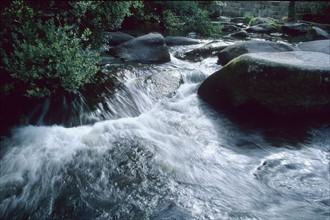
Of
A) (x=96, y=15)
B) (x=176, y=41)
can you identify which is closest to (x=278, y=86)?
(x=96, y=15)

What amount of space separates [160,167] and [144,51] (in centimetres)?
461

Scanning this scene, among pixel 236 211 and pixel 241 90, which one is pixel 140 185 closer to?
pixel 236 211

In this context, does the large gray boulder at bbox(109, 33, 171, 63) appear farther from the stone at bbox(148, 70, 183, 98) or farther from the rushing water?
the rushing water

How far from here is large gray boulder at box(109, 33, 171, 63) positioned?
8.06m

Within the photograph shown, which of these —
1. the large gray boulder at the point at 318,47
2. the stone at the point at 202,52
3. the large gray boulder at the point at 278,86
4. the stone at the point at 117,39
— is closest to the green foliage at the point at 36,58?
the large gray boulder at the point at 278,86

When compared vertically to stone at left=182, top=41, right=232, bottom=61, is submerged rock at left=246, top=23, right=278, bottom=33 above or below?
below

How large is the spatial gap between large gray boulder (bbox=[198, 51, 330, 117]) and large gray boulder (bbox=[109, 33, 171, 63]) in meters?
2.56

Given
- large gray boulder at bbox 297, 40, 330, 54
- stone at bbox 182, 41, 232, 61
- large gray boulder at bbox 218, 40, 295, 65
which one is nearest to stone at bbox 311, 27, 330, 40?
large gray boulder at bbox 297, 40, 330, 54

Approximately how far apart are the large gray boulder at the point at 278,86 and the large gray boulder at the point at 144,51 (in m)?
2.56

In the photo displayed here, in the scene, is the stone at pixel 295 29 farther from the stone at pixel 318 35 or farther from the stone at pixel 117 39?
the stone at pixel 117 39

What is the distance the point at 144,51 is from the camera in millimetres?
8250

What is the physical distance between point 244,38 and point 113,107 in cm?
963

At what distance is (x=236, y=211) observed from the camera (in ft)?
11.9

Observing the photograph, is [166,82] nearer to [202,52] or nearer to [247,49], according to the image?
[247,49]
